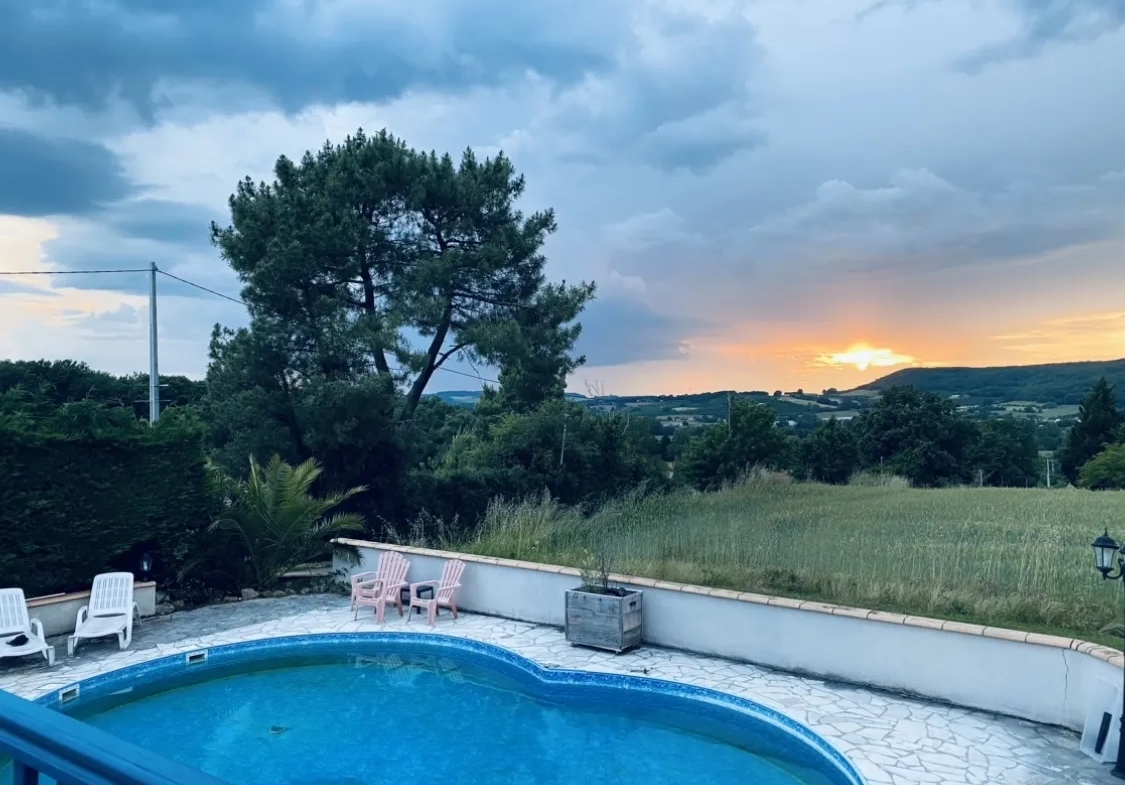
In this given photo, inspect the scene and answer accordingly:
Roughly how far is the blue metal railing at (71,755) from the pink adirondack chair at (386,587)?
8961 millimetres

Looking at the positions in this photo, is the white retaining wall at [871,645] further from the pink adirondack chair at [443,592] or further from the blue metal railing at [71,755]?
the blue metal railing at [71,755]

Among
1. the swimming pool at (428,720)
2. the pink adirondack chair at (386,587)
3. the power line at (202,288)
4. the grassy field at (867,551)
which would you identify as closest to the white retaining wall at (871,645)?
the grassy field at (867,551)

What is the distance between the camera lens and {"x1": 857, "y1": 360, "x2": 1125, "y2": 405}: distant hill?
3928cm

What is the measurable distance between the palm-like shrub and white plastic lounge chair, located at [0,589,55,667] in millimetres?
2923

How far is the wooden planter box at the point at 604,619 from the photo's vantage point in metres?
8.28

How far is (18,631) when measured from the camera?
26.3 feet

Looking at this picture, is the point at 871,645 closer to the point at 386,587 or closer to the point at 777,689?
the point at 777,689

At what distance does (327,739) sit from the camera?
689cm

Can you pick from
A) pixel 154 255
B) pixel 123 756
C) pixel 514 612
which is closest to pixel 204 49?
pixel 154 255

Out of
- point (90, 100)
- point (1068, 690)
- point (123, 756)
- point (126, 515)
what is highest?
point (90, 100)

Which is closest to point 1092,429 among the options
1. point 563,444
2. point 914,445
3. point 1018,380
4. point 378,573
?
point 1018,380

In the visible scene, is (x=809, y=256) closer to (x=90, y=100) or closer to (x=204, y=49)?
(x=204, y=49)

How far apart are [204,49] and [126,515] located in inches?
256

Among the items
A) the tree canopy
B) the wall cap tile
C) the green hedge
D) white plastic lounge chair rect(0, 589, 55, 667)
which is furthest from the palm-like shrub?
the tree canopy
